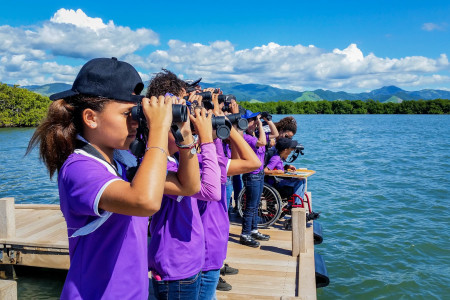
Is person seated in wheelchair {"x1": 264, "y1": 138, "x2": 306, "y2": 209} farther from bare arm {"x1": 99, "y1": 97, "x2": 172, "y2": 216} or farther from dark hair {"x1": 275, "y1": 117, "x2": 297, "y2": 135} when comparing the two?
bare arm {"x1": 99, "y1": 97, "x2": 172, "y2": 216}

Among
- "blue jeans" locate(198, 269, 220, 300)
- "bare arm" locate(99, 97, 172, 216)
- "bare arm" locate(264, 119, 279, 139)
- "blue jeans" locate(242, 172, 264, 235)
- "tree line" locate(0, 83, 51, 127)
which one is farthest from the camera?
"tree line" locate(0, 83, 51, 127)

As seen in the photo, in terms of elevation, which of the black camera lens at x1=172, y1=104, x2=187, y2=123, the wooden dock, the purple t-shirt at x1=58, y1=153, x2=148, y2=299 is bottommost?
the wooden dock

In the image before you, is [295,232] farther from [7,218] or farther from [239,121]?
[7,218]

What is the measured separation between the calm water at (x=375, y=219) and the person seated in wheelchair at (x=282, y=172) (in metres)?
1.74

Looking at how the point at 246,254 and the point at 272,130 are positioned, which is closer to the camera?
the point at 246,254

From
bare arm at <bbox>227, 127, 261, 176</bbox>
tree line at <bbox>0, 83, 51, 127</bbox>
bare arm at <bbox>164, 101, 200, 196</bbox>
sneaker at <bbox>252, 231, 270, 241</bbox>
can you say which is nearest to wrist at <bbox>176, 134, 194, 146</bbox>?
bare arm at <bbox>164, 101, 200, 196</bbox>

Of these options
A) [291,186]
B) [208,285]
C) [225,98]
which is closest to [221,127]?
[208,285]

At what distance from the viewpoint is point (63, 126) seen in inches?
60.2

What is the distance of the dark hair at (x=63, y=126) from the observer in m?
1.51

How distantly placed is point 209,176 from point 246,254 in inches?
139

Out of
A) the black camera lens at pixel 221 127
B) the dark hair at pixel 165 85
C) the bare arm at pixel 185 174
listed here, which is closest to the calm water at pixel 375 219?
the dark hair at pixel 165 85

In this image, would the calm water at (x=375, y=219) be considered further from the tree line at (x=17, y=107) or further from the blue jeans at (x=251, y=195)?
the tree line at (x=17, y=107)

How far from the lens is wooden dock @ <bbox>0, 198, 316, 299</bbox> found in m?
4.48

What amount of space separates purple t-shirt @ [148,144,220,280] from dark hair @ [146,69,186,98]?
0.78 m
